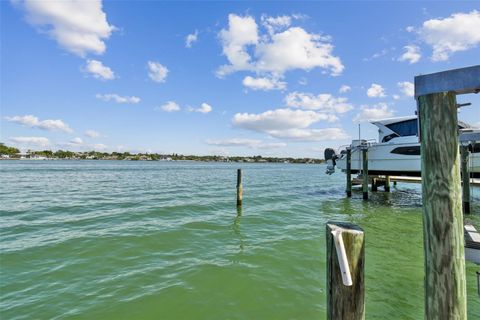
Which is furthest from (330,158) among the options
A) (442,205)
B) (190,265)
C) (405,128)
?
(442,205)

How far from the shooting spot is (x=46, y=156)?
16288 cm

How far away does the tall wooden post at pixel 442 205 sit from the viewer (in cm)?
261

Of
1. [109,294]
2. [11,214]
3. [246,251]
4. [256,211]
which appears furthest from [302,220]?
[11,214]

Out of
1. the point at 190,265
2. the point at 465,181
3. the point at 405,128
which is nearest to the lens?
the point at 190,265

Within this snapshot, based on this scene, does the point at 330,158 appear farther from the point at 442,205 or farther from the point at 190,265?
the point at 442,205

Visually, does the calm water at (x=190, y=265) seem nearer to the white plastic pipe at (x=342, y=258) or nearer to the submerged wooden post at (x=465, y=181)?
the submerged wooden post at (x=465, y=181)

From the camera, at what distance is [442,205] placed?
2.66 metres

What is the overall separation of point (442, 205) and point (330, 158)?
A: 22.1 meters

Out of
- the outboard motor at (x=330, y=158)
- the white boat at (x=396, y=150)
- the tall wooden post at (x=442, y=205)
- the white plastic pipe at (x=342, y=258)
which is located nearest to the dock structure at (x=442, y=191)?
the tall wooden post at (x=442, y=205)

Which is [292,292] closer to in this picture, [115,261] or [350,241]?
[350,241]

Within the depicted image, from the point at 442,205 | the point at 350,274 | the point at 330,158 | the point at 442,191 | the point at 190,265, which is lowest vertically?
the point at 190,265

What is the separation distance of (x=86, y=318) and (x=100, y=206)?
1154cm

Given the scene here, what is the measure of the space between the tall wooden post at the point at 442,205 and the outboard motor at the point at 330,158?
21.1 meters

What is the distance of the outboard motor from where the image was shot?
23359mm
